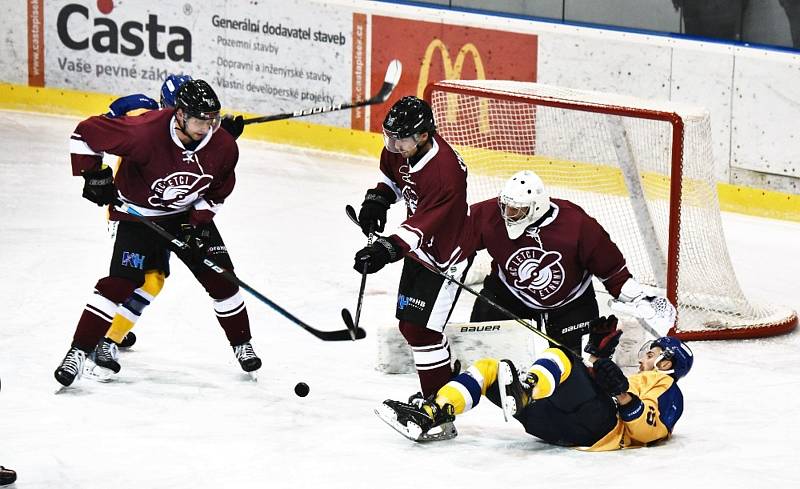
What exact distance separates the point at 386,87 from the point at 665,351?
1.94m

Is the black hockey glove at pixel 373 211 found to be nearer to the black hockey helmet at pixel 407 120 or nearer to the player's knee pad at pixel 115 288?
the black hockey helmet at pixel 407 120

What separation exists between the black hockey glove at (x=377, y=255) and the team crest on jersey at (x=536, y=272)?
0.52 meters

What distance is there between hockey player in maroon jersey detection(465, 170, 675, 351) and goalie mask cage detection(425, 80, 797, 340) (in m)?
0.91

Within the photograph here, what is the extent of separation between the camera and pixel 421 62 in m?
8.60

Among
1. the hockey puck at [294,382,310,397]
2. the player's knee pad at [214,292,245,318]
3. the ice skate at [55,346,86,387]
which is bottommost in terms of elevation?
the hockey puck at [294,382,310,397]

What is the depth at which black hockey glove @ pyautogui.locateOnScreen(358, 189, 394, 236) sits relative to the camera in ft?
16.5

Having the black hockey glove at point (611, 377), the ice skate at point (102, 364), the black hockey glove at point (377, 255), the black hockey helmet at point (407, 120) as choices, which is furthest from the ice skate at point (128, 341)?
the black hockey glove at point (611, 377)

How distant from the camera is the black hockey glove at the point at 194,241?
198 inches

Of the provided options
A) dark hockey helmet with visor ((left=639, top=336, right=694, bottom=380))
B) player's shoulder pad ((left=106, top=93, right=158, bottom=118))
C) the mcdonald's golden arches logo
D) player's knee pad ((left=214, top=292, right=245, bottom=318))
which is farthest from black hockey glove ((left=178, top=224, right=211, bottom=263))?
the mcdonald's golden arches logo

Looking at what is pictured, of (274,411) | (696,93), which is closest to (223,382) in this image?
(274,411)

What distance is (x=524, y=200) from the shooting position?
4.80 m

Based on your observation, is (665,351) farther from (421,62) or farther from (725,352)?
(421,62)

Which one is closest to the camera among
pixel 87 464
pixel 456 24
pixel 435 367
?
pixel 87 464

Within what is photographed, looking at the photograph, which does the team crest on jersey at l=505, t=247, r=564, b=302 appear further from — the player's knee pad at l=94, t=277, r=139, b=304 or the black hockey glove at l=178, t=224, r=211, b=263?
the player's knee pad at l=94, t=277, r=139, b=304
